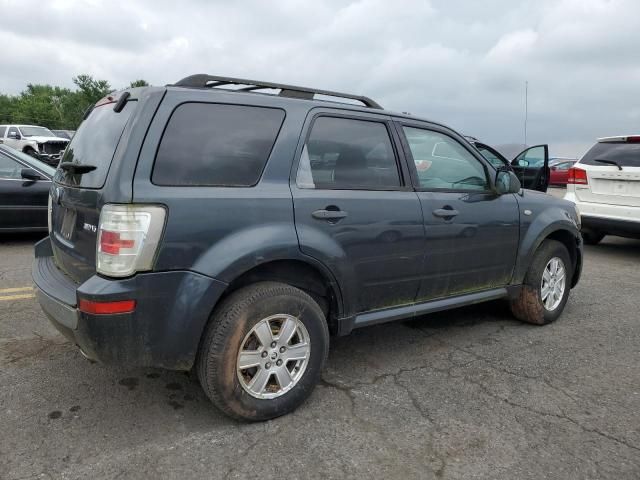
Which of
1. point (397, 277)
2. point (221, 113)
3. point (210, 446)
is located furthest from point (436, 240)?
point (210, 446)

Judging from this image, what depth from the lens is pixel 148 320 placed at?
2537 millimetres

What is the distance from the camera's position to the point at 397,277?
11.3ft

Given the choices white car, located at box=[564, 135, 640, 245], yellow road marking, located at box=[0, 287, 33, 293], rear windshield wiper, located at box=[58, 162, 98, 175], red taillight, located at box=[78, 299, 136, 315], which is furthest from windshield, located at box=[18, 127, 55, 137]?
red taillight, located at box=[78, 299, 136, 315]

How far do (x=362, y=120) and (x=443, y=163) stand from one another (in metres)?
0.79

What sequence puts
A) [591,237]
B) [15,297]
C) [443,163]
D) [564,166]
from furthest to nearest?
[564,166] → [591,237] → [15,297] → [443,163]

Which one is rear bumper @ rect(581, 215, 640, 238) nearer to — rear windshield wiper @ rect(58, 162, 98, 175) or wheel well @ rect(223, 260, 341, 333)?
wheel well @ rect(223, 260, 341, 333)

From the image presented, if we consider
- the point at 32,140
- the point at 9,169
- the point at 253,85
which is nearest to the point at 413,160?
the point at 253,85

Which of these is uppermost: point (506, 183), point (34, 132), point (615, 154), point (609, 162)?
point (34, 132)

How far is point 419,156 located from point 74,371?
8.85ft

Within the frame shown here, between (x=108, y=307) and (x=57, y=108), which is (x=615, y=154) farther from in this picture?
(x=57, y=108)

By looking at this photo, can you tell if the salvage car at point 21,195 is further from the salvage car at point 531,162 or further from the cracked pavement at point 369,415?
the salvage car at point 531,162

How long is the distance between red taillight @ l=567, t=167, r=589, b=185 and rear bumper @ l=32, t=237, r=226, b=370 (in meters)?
6.69

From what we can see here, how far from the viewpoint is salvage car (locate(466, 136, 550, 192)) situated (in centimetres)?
781

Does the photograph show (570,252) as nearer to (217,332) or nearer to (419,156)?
(419,156)
